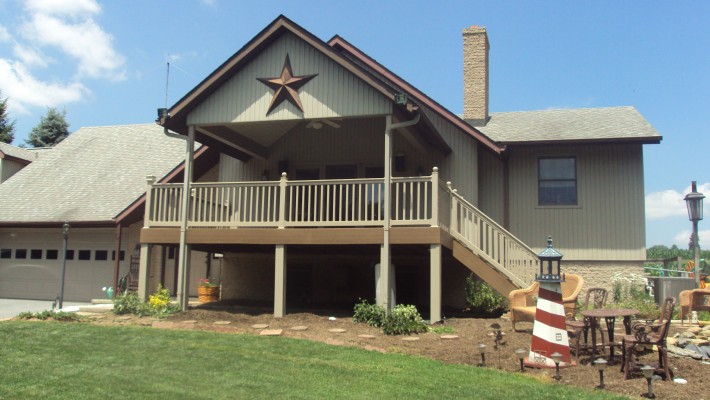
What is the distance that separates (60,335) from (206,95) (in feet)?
20.0

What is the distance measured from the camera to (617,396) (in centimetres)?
692

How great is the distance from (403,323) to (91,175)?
1600cm

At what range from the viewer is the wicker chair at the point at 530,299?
36.6 ft

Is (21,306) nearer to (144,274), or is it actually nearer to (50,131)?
(144,274)

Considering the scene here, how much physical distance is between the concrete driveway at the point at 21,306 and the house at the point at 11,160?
6714 mm

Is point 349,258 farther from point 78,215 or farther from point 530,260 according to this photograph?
point 78,215

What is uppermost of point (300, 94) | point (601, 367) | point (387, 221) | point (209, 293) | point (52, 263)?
point (300, 94)

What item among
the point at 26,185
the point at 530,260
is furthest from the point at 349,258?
the point at 26,185

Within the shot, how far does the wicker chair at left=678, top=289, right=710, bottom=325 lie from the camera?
Answer: 1218cm

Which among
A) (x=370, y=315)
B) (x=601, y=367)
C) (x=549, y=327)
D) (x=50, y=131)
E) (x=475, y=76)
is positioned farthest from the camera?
(x=50, y=131)

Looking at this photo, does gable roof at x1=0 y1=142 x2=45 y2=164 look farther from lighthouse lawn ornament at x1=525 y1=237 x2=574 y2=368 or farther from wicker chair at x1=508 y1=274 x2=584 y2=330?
lighthouse lawn ornament at x1=525 y1=237 x2=574 y2=368

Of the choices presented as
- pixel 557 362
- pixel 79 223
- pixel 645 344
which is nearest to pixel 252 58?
pixel 557 362

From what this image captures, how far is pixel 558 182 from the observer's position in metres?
16.5

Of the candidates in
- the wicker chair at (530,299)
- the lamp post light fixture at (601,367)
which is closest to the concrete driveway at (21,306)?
the wicker chair at (530,299)
